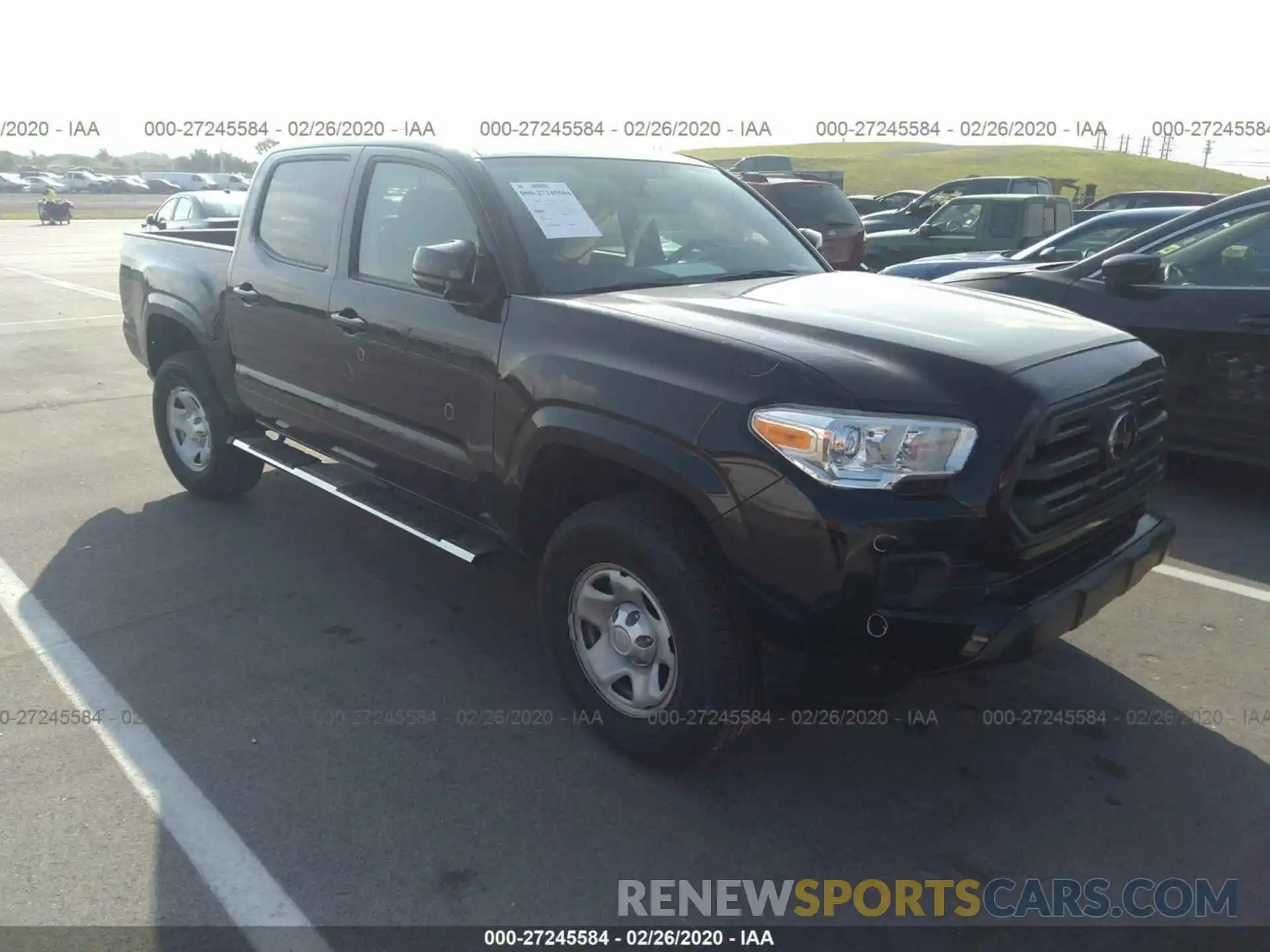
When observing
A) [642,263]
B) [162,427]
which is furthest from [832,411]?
[162,427]

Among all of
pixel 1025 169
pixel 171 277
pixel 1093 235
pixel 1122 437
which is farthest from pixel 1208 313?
pixel 1025 169

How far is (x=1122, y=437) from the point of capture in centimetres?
314

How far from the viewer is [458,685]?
3.78 metres

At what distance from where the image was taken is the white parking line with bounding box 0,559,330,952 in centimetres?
260

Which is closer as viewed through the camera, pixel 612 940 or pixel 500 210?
pixel 612 940

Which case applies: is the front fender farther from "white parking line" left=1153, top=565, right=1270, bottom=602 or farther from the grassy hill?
the grassy hill

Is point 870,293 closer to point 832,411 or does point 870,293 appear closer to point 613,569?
point 832,411

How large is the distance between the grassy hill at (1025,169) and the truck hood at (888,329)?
162 feet

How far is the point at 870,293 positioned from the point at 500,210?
4.51 feet

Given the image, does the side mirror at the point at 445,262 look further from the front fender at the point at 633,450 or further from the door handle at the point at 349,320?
the door handle at the point at 349,320

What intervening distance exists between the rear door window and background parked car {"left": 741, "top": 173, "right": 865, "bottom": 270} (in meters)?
8.32

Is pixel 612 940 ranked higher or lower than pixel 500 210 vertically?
lower
